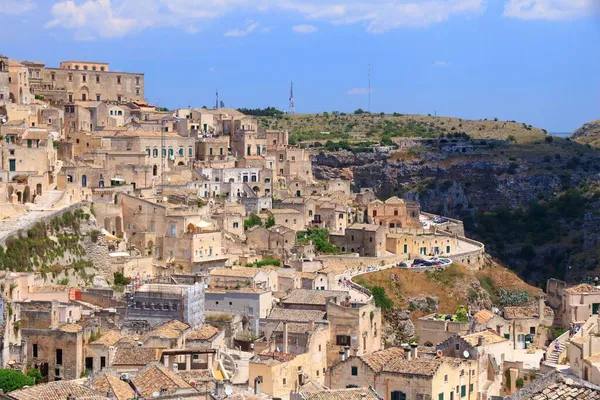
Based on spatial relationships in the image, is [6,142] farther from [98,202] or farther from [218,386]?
[218,386]

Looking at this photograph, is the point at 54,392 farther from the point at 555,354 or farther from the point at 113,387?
the point at 555,354

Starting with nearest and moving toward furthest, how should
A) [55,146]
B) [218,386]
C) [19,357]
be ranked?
1. [218,386]
2. [19,357]
3. [55,146]

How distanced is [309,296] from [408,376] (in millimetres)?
16669

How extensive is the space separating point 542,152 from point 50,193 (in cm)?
7420

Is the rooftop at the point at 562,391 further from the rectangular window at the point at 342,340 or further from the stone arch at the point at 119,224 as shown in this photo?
the stone arch at the point at 119,224

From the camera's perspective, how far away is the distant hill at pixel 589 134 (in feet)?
462

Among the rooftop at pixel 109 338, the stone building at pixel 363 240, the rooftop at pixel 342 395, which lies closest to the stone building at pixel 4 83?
the stone building at pixel 363 240

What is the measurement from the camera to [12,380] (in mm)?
35156

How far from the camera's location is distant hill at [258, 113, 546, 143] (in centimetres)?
12606

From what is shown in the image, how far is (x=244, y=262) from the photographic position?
60.3 metres

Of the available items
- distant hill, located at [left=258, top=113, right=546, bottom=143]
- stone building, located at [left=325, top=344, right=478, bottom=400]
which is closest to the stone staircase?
stone building, located at [left=325, top=344, right=478, bottom=400]

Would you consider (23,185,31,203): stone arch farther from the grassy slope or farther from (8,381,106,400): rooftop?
(8,381,106,400): rooftop

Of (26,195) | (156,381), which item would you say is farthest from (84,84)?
(156,381)

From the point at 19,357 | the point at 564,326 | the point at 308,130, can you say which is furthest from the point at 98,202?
the point at 308,130
